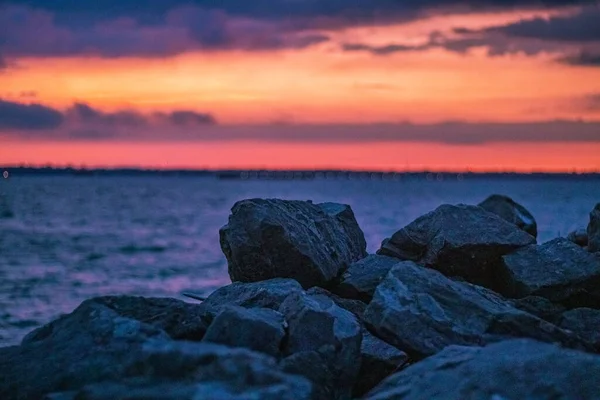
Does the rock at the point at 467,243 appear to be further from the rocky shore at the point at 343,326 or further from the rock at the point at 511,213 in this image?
the rock at the point at 511,213

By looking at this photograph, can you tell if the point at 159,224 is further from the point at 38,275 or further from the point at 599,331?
the point at 599,331

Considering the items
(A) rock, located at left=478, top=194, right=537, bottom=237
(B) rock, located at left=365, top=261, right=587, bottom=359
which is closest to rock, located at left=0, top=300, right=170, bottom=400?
(B) rock, located at left=365, top=261, right=587, bottom=359

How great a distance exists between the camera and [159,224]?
89.7m

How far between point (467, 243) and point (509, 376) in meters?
4.61

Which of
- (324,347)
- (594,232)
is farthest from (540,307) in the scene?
(324,347)

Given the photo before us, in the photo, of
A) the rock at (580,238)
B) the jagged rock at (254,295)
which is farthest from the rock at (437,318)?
the rock at (580,238)

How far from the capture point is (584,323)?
908 centimetres

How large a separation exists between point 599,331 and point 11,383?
198 inches

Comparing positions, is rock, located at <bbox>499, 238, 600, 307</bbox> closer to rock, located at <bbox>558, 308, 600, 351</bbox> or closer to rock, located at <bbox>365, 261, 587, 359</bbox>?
rock, located at <bbox>558, 308, 600, 351</bbox>

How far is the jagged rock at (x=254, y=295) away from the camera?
8914 mm

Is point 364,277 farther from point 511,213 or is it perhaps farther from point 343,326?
point 511,213

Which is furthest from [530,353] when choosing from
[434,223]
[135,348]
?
[434,223]

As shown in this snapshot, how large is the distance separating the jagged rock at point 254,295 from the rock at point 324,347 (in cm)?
88

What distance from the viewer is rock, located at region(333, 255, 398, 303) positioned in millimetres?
9953
